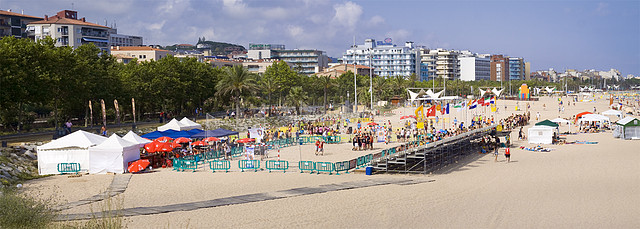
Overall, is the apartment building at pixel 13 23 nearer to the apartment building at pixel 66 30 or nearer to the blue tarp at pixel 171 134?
the apartment building at pixel 66 30

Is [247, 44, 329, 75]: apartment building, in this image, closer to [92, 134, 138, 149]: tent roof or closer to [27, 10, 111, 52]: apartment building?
[27, 10, 111, 52]: apartment building

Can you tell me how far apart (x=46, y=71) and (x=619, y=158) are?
34.6 meters

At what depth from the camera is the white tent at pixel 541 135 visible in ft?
124

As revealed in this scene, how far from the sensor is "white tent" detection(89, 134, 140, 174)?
2644cm

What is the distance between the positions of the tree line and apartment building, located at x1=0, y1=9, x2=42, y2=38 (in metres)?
34.6

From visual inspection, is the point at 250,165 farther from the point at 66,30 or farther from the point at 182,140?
the point at 66,30

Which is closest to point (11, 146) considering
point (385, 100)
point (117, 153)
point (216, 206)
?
point (117, 153)

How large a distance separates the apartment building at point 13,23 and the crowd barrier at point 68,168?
68909 mm

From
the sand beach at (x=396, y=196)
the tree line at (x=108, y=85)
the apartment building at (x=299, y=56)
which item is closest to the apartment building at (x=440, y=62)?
the apartment building at (x=299, y=56)

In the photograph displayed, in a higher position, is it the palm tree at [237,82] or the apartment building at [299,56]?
the apartment building at [299,56]

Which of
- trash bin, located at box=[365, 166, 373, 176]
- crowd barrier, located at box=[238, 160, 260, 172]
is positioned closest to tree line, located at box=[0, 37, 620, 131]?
crowd barrier, located at box=[238, 160, 260, 172]

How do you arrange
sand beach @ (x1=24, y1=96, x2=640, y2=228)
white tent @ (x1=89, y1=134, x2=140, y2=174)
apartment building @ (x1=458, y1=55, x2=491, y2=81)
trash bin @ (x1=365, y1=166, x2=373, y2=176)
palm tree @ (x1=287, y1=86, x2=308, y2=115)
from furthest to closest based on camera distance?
apartment building @ (x1=458, y1=55, x2=491, y2=81) < palm tree @ (x1=287, y1=86, x2=308, y2=115) < white tent @ (x1=89, y1=134, x2=140, y2=174) < trash bin @ (x1=365, y1=166, x2=373, y2=176) < sand beach @ (x1=24, y1=96, x2=640, y2=228)

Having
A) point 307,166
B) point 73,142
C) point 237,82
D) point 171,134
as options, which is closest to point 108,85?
point 237,82

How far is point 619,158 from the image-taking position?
98.2 feet
